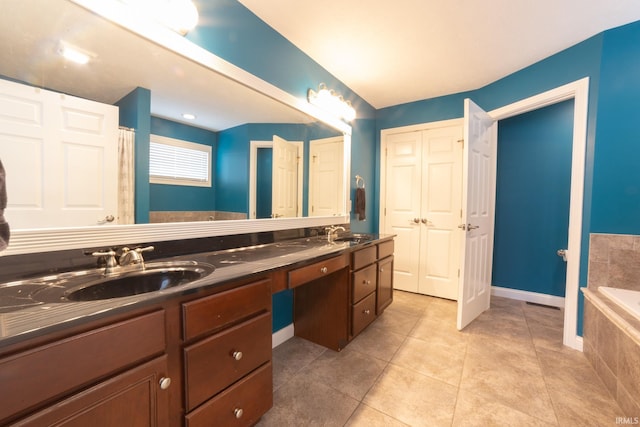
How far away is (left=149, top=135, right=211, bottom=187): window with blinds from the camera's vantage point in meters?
1.22

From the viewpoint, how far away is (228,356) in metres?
0.98

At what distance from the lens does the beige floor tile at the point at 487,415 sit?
4.06 feet

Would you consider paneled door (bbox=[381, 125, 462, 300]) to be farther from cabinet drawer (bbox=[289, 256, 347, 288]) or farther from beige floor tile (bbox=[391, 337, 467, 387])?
cabinet drawer (bbox=[289, 256, 347, 288])

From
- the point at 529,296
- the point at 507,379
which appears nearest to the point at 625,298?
the point at 507,379

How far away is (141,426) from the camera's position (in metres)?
0.74

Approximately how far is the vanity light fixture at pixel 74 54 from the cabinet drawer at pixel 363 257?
1.69m

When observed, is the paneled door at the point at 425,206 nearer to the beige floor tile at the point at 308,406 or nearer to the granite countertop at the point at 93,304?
the beige floor tile at the point at 308,406

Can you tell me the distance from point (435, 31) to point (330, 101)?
2.98 feet

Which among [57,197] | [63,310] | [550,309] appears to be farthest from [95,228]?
[550,309]

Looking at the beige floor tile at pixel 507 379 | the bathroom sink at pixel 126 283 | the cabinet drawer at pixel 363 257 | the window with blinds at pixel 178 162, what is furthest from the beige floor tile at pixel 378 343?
the window with blinds at pixel 178 162

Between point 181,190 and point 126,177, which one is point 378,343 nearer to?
point 181,190

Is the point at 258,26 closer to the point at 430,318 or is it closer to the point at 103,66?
the point at 103,66

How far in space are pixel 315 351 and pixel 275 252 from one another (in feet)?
2.94

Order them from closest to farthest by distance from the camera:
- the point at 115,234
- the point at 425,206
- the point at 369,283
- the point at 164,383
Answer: the point at 164,383 → the point at 115,234 → the point at 369,283 → the point at 425,206
